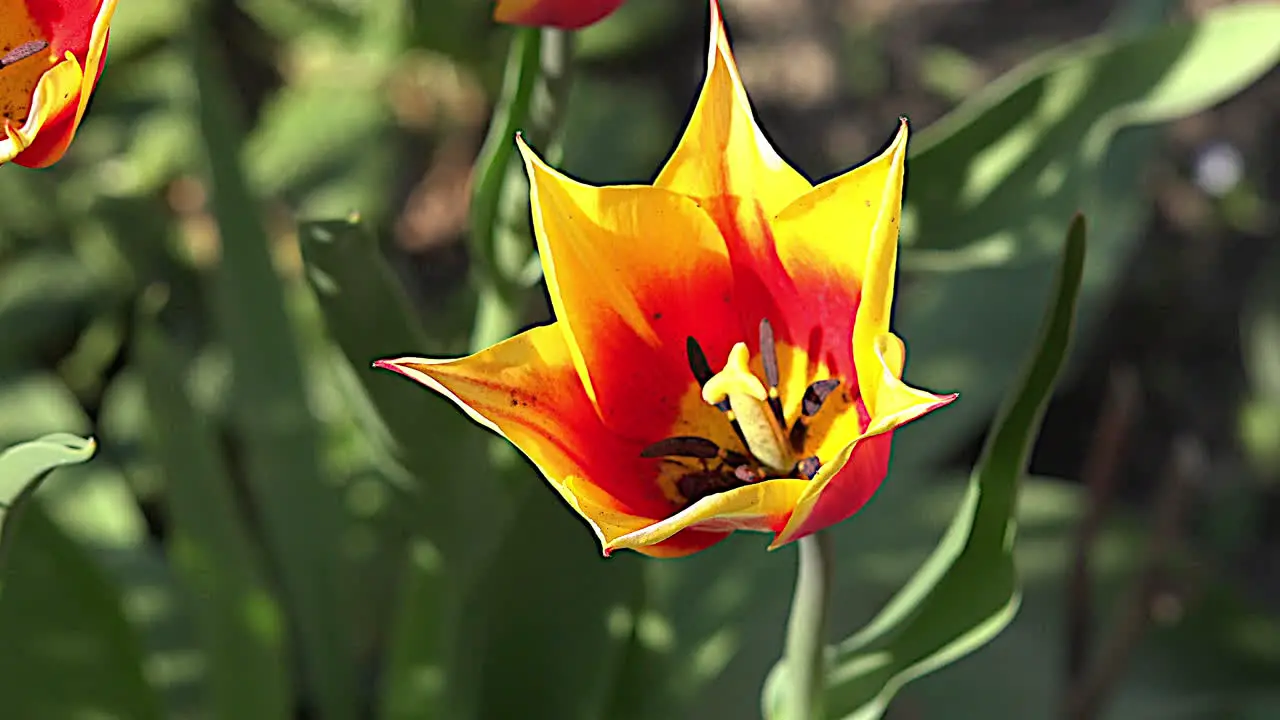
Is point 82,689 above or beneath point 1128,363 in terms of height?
above

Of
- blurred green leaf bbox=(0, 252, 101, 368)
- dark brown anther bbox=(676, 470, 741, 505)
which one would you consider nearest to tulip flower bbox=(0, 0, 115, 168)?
dark brown anther bbox=(676, 470, 741, 505)

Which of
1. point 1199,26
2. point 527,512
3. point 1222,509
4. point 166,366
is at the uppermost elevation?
point 1199,26

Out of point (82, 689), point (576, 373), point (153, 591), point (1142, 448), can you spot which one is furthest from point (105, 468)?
point (1142, 448)

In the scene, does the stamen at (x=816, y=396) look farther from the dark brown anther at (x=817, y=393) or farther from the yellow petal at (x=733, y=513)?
the yellow petal at (x=733, y=513)

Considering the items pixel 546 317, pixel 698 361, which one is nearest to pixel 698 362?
pixel 698 361

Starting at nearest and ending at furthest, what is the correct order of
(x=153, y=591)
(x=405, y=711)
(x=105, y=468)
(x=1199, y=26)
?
(x=1199, y=26)
(x=405, y=711)
(x=153, y=591)
(x=105, y=468)

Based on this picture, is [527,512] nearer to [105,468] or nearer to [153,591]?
[153,591]

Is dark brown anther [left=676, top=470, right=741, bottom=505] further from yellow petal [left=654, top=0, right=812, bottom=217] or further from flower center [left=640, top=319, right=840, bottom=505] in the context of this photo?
yellow petal [left=654, top=0, right=812, bottom=217]
